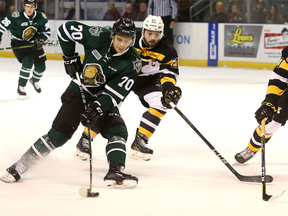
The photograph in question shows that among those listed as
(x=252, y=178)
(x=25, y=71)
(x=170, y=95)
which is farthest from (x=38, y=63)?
(x=252, y=178)

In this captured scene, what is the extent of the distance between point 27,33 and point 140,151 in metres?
3.10

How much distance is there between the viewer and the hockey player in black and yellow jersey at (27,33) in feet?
19.5

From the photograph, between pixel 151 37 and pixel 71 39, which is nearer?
pixel 71 39

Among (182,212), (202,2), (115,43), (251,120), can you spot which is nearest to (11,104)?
(251,120)

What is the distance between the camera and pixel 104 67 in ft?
9.37

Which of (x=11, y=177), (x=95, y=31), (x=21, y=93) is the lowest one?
(x=21, y=93)

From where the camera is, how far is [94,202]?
8.20 ft

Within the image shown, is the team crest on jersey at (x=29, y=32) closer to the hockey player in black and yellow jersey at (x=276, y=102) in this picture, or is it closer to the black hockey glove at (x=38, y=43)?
the black hockey glove at (x=38, y=43)

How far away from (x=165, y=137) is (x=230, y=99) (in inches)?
80.4

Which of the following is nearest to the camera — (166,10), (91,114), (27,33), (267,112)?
(91,114)

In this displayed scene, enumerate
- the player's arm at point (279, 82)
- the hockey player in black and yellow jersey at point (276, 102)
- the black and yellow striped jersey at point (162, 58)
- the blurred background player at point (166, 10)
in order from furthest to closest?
the blurred background player at point (166, 10), the black and yellow striped jersey at point (162, 58), the player's arm at point (279, 82), the hockey player in black and yellow jersey at point (276, 102)

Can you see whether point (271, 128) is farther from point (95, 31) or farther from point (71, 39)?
point (71, 39)

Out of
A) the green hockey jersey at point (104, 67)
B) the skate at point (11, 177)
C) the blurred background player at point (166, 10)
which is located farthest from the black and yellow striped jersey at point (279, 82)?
the blurred background player at point (166, 10)

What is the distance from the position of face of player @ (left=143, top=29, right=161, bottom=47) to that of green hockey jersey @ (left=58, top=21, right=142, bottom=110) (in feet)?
2.00
